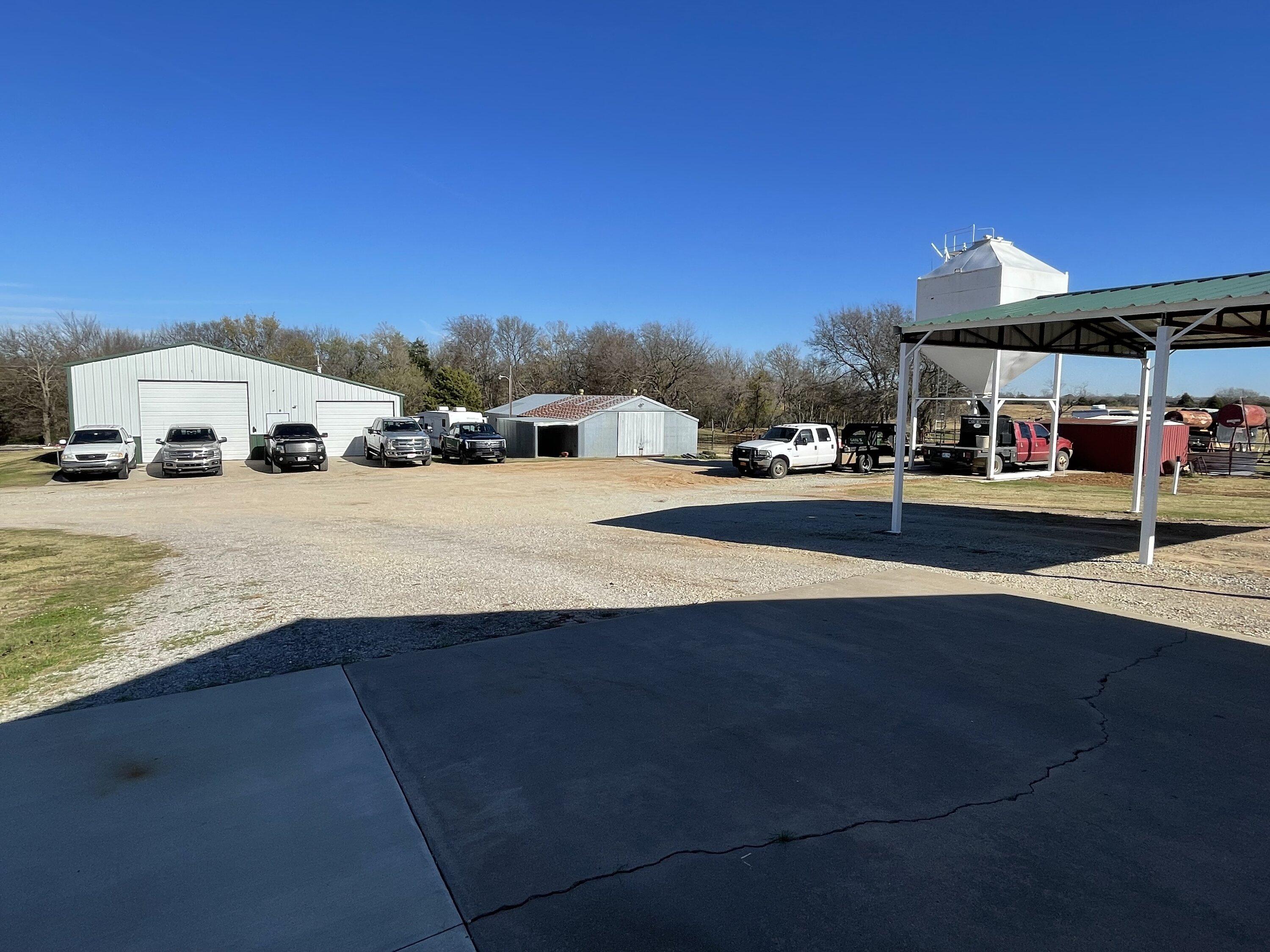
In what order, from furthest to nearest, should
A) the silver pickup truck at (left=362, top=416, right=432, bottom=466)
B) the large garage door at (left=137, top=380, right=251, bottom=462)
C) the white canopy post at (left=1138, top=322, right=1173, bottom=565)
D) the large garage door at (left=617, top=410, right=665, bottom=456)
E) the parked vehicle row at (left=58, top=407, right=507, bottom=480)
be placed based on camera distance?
the large garage door at (left=617, top=410, right=665, bottom=456) → the large garage door at (left=137, top=380, right=251, bottom=462) → the silver pickup truck at (left=362, top=416, right=432, bottom=466) → the parked vehicle row at (left=58, top=407, right=507, bottom=480) → the white canopy post at (left=1138, top=322, right=1173, bottom=565)

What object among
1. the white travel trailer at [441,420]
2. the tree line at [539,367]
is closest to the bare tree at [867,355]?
the tree line at [539,367]

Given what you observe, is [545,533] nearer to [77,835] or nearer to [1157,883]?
[77,835]

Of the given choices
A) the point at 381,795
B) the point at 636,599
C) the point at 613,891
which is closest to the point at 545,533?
the point at 636,599

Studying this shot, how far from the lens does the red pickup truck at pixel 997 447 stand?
80.2 ft

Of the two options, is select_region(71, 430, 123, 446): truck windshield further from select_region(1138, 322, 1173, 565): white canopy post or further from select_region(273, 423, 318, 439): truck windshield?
select_region(1138, 322, 1173, 565): white canopy post

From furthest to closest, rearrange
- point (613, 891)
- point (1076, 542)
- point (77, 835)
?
1. point (1076, 542)
2. point (77, 835)
3. point (613, 891)

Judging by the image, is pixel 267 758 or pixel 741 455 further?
pixel 741 455

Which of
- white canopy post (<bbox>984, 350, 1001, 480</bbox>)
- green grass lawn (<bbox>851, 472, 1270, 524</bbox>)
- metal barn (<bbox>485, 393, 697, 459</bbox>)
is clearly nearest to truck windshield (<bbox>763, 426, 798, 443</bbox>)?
green grass lawn (<bbox>851, 472, 1270, 524</bbox>)

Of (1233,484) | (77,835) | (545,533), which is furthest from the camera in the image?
(1233,484)

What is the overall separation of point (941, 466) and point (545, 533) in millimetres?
18161

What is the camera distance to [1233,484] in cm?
2192

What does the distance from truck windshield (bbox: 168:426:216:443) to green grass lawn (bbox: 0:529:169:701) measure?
45.5ft

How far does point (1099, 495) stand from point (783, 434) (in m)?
9.91

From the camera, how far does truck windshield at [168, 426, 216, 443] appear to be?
25.7 metres
